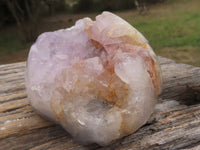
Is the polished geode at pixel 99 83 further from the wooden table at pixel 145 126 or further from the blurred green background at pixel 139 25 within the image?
the blurred green background at pixel 139 25

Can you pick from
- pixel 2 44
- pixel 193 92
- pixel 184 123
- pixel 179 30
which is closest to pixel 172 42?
pixel 179 30

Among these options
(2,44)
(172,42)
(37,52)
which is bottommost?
(2,44)

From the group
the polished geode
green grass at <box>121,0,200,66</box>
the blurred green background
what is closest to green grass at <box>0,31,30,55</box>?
the blurred green background

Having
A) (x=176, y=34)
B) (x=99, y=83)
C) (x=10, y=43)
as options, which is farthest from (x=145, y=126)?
(x=10, y=43)

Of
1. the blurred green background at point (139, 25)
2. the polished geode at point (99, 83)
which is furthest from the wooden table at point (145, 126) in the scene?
the blurred green background at point (139, 25)

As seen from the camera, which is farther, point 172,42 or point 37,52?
point 172,42

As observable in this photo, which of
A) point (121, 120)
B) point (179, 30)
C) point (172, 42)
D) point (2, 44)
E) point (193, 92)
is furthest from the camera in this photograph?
point (2, 44)

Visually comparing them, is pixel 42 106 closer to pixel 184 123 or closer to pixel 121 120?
pixel 121 120
